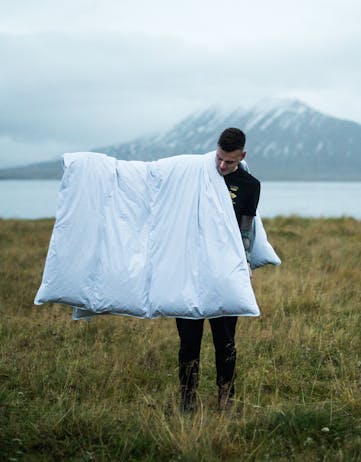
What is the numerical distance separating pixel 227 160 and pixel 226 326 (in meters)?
1.11

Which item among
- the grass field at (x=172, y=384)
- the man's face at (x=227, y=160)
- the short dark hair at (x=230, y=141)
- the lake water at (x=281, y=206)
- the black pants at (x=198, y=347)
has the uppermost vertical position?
the short dark hair at (x=230, y=141)

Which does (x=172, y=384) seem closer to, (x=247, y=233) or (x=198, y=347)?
(x=198, y=347)

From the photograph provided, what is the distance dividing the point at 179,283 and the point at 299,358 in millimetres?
2069

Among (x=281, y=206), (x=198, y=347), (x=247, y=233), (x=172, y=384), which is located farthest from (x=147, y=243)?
(x=281, y=206)

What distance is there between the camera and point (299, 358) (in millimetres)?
5742

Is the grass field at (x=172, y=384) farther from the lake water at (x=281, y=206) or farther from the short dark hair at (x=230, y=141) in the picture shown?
the lake water at (x=281, y=206)

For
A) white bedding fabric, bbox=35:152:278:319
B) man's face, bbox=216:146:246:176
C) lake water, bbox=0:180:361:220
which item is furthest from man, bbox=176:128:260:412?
lake water, bbox=0:180:361:220

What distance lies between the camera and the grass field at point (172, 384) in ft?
12.0

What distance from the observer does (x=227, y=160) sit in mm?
4211

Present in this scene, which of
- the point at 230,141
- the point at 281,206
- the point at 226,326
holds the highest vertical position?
the point at 230,141

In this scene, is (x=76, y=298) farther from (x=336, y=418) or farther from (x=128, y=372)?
(x=336, y=418)

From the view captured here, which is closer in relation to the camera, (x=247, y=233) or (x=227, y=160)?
(x=227, y=160)

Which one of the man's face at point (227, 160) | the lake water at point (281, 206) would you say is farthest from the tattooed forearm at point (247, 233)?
the lake water at point (281, 206)

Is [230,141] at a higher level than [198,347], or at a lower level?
higher
